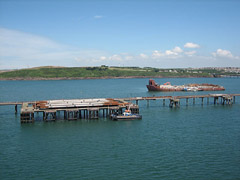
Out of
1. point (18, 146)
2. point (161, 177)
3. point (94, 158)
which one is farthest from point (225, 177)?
point (18, 146)

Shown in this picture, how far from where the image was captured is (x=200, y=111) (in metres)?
80.6

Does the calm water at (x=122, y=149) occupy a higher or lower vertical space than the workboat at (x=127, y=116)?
lower

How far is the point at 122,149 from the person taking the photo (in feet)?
144

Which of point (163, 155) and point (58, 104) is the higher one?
point (58, 104)

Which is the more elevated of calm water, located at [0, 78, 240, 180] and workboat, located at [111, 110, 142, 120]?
workboat, located at [111, 110, 142, 120]

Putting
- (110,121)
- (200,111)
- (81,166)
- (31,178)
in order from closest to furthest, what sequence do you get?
(31,178), (81,166), (110,121), (200,111)

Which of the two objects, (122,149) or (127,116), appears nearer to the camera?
(122,149)

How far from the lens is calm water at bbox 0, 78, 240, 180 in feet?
115

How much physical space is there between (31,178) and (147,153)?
17332 mm

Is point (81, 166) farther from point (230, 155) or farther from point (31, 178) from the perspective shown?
point (230, 155)

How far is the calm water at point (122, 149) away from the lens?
115 ft

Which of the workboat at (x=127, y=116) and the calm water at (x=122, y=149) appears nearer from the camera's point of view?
the calm water at (x=122, y=149)

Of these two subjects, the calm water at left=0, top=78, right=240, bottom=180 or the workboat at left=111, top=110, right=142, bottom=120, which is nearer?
the calm water at left=0, top=78, right=240, bottom=180

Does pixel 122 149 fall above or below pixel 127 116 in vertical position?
below
